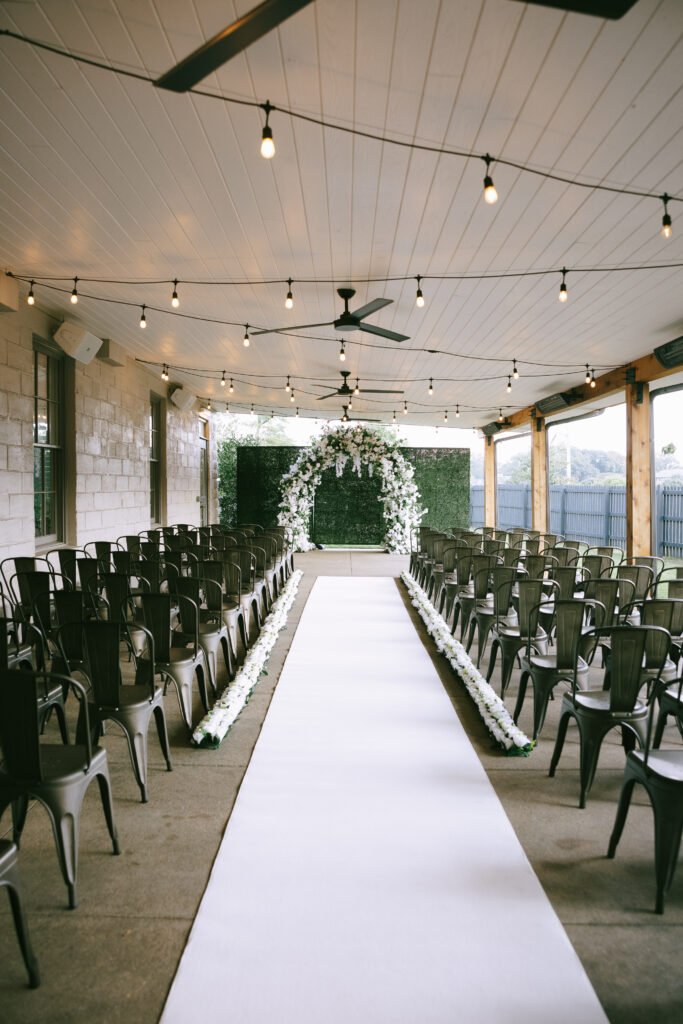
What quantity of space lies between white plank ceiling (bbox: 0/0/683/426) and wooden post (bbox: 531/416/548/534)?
5.59 m

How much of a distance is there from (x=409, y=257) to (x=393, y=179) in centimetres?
133

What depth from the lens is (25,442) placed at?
21.5 ft

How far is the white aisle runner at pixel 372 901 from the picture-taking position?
187 cm

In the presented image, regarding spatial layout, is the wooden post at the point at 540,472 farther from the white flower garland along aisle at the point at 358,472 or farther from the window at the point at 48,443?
the window at the point at 48,443

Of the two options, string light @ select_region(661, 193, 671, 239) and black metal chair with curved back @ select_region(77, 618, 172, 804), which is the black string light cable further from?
black metal chair with curved back @ select_region(77, 618, 172, 804)

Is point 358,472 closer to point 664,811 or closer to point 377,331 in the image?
point 377,331

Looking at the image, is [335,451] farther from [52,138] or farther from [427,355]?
[52,138]

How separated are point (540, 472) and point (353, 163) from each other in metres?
10.2

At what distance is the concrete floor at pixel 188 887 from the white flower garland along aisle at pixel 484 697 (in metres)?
0.09

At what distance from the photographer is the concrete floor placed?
6.30ft

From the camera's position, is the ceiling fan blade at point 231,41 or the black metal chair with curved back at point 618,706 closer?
the ceiling fan blade at point 231,41

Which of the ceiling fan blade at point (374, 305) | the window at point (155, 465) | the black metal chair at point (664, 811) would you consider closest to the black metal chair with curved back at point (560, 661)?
the black metal chair at point (664, 811)

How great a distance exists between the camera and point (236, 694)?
13.9 feet

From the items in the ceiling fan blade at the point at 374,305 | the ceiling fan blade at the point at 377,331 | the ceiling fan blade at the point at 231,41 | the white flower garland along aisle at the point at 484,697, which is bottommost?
the white flower garland along aisle at the point at 484,697
